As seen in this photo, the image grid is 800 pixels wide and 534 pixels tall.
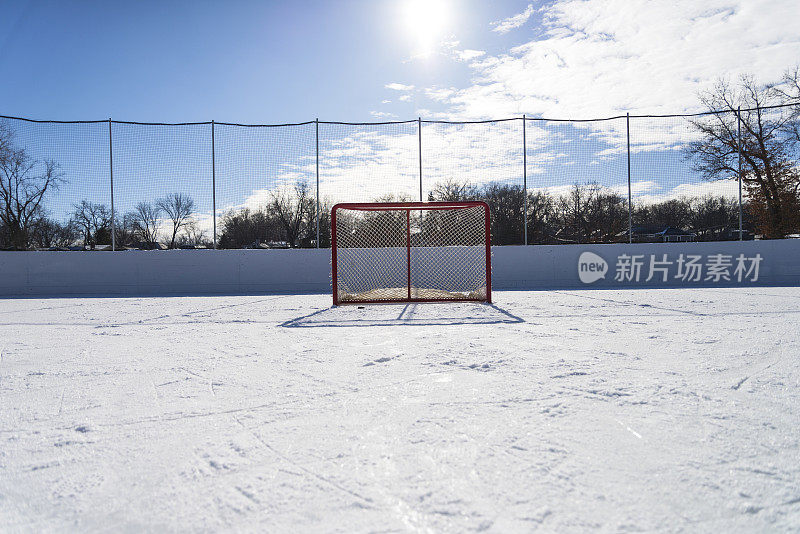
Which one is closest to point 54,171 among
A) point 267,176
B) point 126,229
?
point 126,229

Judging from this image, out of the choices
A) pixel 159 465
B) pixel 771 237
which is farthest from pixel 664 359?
pixel 771 237

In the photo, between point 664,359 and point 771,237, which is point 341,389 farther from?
point 771,237

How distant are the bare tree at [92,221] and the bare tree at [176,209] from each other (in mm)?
1107

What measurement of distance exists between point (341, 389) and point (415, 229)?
24.6 feet

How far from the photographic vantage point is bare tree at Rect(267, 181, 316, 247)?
32.9ft

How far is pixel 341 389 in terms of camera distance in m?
2.75

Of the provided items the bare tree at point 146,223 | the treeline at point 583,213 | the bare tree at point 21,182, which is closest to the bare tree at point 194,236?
the bare tree at point 146,223

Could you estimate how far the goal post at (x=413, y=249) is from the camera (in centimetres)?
965

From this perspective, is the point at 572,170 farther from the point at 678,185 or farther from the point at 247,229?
the point at 247,229

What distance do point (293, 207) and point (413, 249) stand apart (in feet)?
8.89

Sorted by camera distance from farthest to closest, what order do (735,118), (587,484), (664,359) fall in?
(735,118) < (664,359) < (587,484)

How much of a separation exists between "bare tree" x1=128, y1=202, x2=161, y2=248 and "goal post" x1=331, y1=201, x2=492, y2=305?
427 cm

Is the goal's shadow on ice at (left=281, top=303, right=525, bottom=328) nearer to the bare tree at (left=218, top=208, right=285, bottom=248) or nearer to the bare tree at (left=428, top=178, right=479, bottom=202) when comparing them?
the bare tree at (left=428, top=178, right=479, bottom=202)

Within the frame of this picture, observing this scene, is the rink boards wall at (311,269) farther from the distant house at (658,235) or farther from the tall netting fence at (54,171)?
the tall netting fence at (54,171)
